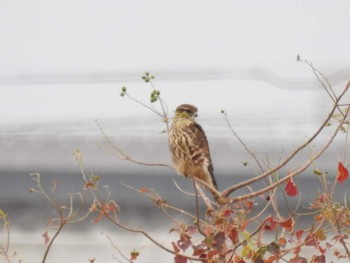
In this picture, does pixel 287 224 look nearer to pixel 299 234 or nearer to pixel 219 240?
pixel 299 234

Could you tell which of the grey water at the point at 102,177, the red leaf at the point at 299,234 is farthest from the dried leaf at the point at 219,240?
the grey water at the point at 102,177

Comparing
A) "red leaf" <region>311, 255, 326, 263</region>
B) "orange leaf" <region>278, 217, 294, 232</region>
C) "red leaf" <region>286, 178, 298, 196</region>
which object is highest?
"red leaf" <region>286, 178, 298, 196</region>

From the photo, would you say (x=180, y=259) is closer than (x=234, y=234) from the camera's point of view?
No

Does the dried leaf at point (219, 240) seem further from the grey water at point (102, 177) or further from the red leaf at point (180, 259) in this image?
the grey water at point (102, 177)

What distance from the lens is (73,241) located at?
5.16 metres

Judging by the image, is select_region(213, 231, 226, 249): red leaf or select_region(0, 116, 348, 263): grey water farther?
select_region(0, 116, 348, 263): grey water

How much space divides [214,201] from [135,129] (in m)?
3.69

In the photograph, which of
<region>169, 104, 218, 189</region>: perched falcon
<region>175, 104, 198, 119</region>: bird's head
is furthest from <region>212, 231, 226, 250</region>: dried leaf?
<region>175, 104, 198, 119</region>: bird's head

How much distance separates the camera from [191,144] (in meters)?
3.45

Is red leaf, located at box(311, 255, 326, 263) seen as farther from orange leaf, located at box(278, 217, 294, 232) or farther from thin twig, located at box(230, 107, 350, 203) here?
thin twig, located at box(230, 107, 350, 203)

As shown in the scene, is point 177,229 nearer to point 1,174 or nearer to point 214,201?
point 214,201

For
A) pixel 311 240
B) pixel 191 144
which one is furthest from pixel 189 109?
pixel 311 240

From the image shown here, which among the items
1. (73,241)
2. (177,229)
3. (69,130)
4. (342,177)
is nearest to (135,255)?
(177,229)

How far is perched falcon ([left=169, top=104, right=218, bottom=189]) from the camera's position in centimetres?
337
